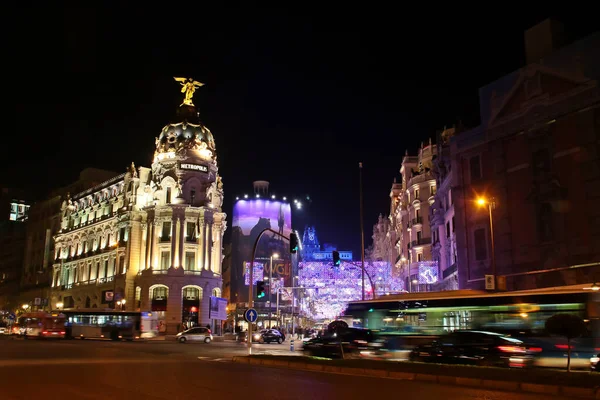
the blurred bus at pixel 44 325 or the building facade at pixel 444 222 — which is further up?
the building facade at pixel 444 222

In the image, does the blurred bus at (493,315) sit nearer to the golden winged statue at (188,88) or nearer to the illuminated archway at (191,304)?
the illuminated archway at (191,304)

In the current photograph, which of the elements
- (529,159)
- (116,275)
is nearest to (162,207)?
(116,275)

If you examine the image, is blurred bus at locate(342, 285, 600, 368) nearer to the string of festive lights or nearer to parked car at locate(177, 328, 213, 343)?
parked car at locate(177, 328, 213, 343)

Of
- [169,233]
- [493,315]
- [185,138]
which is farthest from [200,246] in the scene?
[493,315]

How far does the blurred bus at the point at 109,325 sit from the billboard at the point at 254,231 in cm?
3562

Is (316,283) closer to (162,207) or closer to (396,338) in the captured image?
(162,207)

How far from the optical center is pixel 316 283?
68.1m

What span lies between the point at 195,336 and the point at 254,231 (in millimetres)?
44811

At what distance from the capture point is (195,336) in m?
52.0

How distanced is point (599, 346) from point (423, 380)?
31.6 ft

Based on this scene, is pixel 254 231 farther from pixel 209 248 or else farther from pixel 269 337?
pixel 269 337

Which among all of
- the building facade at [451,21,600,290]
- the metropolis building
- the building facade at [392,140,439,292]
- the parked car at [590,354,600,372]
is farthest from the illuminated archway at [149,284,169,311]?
the parked car at [590,354,600,372]

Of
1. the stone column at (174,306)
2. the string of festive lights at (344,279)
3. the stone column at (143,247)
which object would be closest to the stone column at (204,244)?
the stone column at (174,306)

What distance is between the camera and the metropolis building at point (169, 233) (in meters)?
Answer: 71.8
